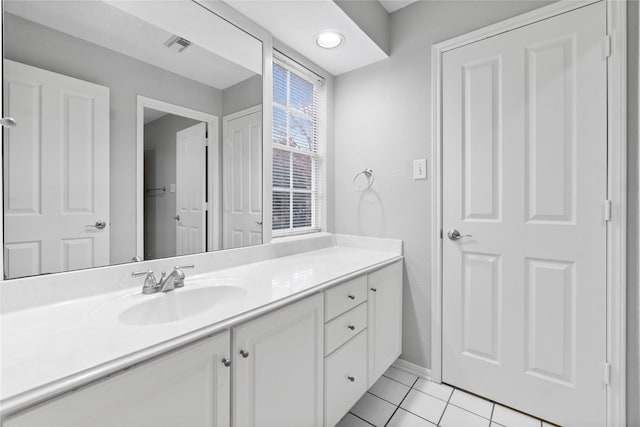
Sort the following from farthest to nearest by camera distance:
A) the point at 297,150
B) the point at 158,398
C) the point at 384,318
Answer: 1. the point at 297,150
2. the point at 384,318
3. the point at 158,398

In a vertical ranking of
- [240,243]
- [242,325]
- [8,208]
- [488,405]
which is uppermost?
[8,208]

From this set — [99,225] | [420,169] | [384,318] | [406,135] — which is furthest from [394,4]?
[99,225]

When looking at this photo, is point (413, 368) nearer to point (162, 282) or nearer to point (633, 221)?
point (633, 221)

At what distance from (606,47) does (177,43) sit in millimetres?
1961

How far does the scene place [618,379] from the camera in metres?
1.35

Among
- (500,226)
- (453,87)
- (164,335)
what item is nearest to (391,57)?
(453,87)

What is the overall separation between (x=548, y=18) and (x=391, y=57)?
2.82 feet

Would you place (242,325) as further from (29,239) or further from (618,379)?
(618,379)

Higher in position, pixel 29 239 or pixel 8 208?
pixel 8 208

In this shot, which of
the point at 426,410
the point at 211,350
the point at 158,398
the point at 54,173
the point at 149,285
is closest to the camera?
the point at 158,398

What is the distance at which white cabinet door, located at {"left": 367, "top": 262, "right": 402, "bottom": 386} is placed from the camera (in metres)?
1.64

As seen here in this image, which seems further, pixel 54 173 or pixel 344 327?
pixel 344 327

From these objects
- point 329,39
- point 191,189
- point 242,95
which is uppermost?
point 329,39

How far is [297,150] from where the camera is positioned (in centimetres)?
213
